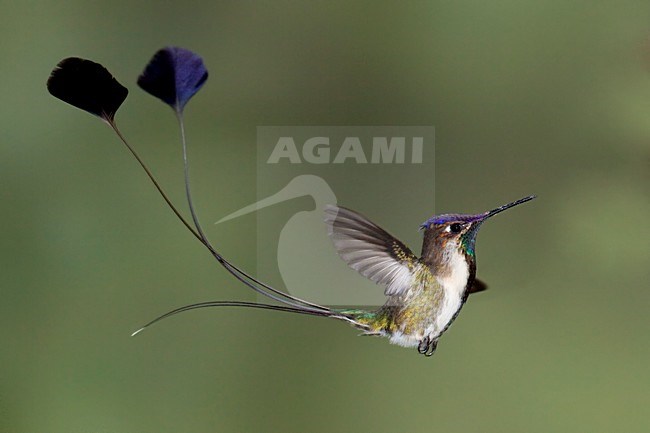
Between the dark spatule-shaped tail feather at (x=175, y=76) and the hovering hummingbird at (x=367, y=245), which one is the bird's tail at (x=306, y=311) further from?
the dark spatule-shaped tail feather at (x=175, y=76)

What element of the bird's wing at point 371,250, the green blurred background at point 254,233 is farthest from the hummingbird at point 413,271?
the green blurred background at point 254,233

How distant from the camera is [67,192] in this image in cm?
118

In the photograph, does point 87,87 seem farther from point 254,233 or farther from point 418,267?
point 254,233

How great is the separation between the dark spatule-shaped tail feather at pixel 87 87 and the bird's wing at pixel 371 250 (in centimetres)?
13

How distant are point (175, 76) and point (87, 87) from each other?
0.19 ft

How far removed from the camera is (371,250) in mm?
386

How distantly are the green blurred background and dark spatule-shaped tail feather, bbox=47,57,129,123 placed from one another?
0.71m

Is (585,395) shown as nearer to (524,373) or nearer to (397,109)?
(524,373)

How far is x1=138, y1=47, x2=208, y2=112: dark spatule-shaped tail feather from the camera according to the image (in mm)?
342

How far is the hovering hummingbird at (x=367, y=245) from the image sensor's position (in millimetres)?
349

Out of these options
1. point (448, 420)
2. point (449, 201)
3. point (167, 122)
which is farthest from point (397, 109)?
point (448, 420)

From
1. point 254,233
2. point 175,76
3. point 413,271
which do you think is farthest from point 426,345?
point 254,233

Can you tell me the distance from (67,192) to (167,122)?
210 millimetres

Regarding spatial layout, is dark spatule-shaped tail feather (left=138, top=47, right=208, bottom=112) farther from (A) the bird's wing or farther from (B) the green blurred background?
(B) the green blurred background
